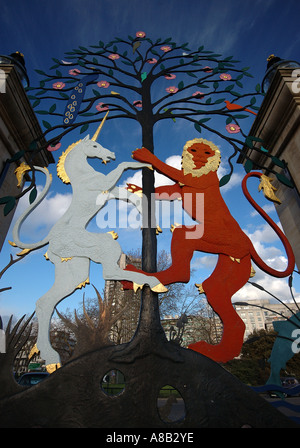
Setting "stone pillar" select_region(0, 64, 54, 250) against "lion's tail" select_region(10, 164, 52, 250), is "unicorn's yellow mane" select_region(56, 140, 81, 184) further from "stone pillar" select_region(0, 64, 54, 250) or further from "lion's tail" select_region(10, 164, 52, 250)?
"stone pillar" select_region(0, 64, 54, 250)

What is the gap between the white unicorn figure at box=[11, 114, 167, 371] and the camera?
389 centimetres

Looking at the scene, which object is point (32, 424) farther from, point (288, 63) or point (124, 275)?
point (288, 63)

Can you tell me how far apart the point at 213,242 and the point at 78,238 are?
2.45 meters

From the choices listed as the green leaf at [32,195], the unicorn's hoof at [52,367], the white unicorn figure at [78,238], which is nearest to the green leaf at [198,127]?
the white unicorn figure at [78,238]

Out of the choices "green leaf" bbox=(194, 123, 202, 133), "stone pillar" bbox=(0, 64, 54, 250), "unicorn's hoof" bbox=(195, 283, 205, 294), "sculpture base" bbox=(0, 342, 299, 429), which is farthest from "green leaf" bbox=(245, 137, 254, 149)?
"stone pillar" bbox=(0, 64, 54, 250)

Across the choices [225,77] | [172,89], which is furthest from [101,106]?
[225,77]

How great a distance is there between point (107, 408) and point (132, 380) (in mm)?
407

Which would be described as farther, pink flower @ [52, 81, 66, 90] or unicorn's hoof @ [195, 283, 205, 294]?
pink flower @ [52, 81, 66, 90]

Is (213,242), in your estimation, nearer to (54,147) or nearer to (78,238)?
(78,238)

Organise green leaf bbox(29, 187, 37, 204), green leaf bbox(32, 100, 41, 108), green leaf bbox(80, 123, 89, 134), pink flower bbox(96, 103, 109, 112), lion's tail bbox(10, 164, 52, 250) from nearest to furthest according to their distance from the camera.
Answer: lion's tail bbox(10, 164, 52, 250) < green leaf bbox(29, 187, 37, 204) < green leaf bbox(80, 123, 89, 134) < green leaf bbox(32, 100, 41, 108) < pink flower bbox(96, 103, 109, 112)

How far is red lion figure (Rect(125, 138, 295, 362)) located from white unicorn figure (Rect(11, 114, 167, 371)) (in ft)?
1.22

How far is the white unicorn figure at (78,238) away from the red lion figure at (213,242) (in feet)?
1.22

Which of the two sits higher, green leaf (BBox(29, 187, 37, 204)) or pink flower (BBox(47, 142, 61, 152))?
pink flower (BBox(47, 142, 61, 152))

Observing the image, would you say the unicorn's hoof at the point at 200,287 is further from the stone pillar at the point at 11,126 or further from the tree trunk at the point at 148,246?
the stone pillar at the point at 11,126
